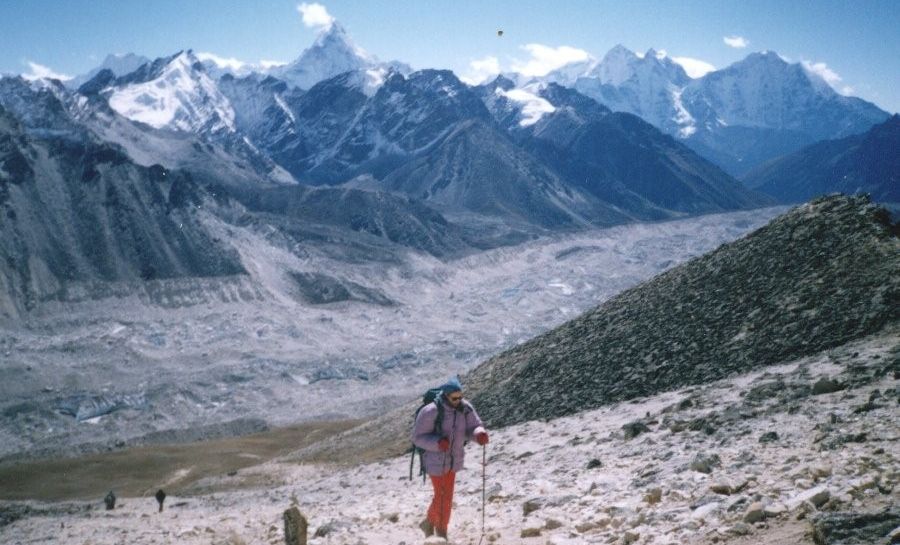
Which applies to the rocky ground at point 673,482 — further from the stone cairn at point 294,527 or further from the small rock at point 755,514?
the stone cairn at point 294,527

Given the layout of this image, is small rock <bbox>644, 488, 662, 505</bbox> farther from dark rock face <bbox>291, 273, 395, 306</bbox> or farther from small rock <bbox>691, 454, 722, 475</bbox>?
dark rock face <bbox>291, 273, 395, 306</bbox>

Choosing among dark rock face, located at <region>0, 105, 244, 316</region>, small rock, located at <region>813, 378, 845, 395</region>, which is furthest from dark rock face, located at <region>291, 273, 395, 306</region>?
small rock, located at <region>813, 378, 845, 395</region>

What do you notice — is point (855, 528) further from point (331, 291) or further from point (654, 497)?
point (331, 291)

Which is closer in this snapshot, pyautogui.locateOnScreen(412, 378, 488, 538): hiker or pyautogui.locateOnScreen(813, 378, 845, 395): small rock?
pyautogui.locateOnScreen(412, 378, 488, 538): hiker

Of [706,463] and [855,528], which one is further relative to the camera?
[706,463]

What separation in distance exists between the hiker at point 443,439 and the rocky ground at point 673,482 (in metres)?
0.55

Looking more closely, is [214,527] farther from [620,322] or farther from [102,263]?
[102,263]

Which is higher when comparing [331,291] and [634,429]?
[331,291]

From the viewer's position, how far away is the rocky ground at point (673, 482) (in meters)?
7.03

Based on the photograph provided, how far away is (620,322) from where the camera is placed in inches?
1112

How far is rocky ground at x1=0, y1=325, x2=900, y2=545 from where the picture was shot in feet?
23.1

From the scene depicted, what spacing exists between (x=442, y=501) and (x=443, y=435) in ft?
3.36

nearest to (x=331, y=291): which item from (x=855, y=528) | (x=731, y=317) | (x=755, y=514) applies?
(x=731, y=317)

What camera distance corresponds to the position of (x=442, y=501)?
9.92 metres
